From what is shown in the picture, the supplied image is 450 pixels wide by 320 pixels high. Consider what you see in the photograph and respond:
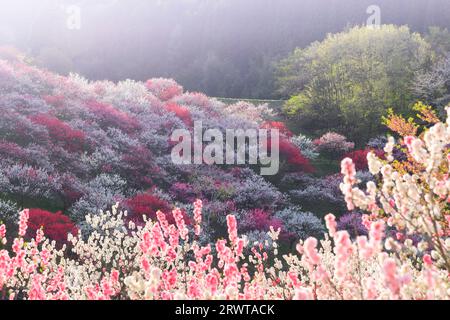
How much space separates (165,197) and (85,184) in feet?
7.42

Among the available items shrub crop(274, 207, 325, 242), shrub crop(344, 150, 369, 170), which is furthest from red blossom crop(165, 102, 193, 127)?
shrub crop(274, 207, 325, 242)

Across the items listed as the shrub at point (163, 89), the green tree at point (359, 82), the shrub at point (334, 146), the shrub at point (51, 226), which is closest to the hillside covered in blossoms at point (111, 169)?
the shrub at point (51, 226)

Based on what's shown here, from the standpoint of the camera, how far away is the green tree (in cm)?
2598

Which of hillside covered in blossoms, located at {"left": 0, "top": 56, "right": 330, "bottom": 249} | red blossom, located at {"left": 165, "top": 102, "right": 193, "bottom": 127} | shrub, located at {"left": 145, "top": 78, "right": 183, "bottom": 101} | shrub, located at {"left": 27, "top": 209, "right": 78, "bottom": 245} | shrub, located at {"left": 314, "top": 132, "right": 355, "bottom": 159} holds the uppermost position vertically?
shrub, located at {"left": 145, "top": 78, "right": 183, "bottom": 101}

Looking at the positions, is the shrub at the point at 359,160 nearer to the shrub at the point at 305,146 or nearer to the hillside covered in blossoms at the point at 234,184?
the hillside covered in blossoms at the point at 234,184

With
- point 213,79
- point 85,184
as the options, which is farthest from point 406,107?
point 213,79

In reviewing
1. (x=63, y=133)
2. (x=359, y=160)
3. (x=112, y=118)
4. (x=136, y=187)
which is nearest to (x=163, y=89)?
(x=112, y=118)

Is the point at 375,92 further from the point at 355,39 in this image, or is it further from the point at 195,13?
the point at 195,13

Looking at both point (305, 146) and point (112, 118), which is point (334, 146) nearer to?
point (305, 146)

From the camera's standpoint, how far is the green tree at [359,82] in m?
26.0

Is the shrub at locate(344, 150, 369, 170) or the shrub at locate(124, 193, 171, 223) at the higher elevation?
the shrub at locate(344, 150, 369, 170)

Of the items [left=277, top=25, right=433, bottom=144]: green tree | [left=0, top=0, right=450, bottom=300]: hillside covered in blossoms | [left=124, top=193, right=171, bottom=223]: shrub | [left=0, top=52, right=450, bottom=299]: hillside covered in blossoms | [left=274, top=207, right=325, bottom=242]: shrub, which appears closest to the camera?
[left=0, top=0, right=450, bottom=300]: hillside covered in blossoms

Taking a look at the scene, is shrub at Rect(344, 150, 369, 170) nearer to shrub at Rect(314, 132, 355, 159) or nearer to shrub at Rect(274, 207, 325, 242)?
shrub at Rect(314, 132, 355, 159)
